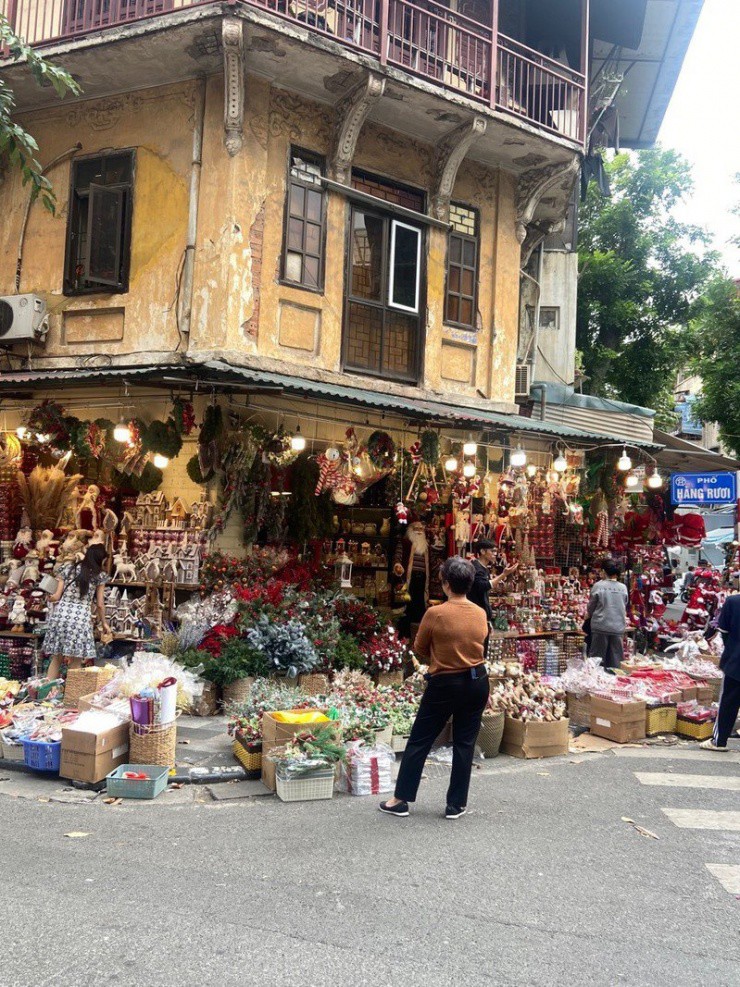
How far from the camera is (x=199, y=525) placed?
10.7 m

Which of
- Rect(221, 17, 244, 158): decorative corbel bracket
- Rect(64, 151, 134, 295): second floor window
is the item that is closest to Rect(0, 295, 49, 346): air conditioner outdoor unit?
Rect(64, 151, 134, 295): second floor window

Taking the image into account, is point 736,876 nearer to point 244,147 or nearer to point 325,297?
point 325,297

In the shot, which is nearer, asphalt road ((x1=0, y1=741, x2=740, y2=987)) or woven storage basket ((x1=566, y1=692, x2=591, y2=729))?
asphalt road ((x1=0, y1=741, x2=740, y2=987))

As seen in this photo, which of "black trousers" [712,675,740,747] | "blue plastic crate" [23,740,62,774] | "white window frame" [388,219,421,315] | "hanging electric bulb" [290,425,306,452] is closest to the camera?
"blue plastic crate" [23,740,62,774]

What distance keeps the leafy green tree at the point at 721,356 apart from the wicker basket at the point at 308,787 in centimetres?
2014

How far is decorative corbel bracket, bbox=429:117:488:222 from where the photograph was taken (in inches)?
486

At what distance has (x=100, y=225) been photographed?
11.5 metres

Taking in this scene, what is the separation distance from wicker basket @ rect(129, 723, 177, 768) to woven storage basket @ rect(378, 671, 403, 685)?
377 centimetres

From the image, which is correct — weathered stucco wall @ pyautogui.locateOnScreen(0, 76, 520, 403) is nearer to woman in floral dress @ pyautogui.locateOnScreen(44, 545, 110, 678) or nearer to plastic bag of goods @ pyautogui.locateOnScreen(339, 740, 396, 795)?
woman in floral dress @ pyautogui.locateOnScreen(44, 545, 110, 678)

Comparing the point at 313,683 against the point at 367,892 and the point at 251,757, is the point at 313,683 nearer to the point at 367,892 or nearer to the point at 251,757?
the point at 251,757

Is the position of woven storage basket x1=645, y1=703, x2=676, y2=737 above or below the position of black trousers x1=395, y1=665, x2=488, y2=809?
below

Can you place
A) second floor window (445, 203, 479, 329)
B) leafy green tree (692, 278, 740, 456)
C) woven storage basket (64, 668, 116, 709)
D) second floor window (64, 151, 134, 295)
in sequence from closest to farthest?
1. woven storage basket (64, 668, 116, 709)
2. second floor window (64, 151, 134, 295)
3. second floor window (445, 203, 479, 329)
4. leafy green tree (692, 278, 740, 456)

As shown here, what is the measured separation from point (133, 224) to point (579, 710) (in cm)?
Result: 862

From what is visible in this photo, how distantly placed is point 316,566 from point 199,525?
1861 millimetres
